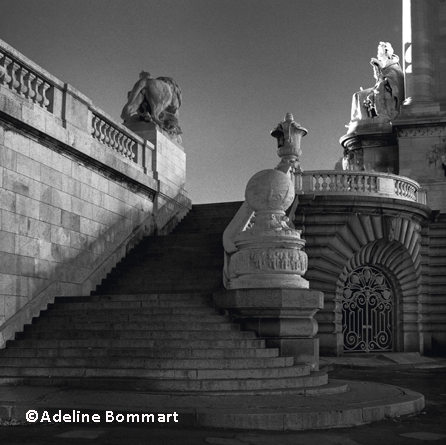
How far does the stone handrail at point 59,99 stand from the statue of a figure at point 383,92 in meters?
13.8

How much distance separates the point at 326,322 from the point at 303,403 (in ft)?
38.2

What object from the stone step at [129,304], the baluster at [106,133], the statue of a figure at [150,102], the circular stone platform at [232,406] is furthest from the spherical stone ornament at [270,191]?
the statue of a figure at [150,102]

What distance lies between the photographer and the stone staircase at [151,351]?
31.3ft

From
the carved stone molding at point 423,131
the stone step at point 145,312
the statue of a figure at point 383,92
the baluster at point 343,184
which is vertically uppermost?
the statue of a figure at point 383,92

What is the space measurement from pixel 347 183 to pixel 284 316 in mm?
10458

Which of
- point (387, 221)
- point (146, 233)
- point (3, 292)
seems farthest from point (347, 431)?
point (387, 221)

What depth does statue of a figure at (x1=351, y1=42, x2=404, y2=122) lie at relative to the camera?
94.3ft

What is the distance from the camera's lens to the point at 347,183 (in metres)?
20.7

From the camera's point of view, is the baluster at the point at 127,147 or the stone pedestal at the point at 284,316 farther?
the baluster at the point at 127,147

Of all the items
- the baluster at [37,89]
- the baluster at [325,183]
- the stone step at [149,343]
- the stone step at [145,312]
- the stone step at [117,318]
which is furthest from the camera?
the baluster at [325,183]

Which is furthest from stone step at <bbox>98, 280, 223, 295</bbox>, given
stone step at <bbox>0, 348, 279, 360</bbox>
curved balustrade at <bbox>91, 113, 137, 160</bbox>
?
stone step at <bbox>0, 348, 279, 360</bbox>

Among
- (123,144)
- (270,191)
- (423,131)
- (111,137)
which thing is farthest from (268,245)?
(423,131)

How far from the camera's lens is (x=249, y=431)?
7.74 m

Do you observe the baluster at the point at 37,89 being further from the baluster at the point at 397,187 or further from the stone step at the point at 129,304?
the baluster at the point at 397,187
